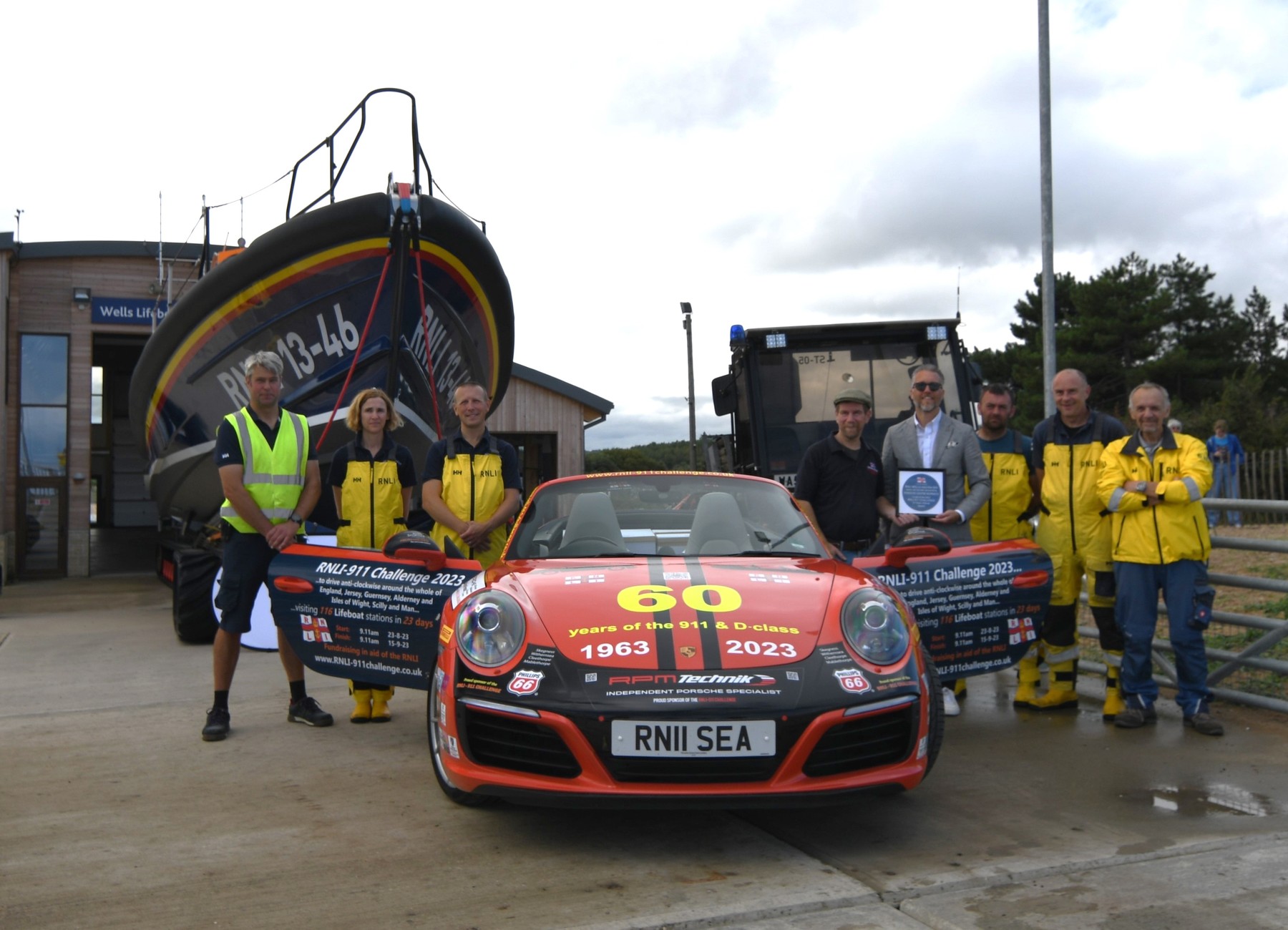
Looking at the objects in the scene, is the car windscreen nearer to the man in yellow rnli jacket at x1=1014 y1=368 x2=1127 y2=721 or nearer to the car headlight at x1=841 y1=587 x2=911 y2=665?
the car headlight at x1=841 y1=587 x2=911 y2=665

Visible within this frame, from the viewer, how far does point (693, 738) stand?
313 cm

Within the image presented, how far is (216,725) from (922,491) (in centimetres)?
358

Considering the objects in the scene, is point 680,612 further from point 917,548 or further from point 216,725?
point 216,725

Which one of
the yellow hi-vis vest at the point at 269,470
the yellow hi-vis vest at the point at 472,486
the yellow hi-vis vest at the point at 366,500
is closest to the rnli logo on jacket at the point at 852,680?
the yellow hi-vis vest at the point at 472,486

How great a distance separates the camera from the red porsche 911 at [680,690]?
124 inches

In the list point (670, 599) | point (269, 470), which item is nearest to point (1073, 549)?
point (670, 599)

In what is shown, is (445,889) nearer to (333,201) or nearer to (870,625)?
(870,625)

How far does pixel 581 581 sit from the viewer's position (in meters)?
3.82

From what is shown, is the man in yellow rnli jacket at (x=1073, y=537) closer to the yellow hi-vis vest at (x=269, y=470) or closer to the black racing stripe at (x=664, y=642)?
the black racing stripe at (x=664, y=642)

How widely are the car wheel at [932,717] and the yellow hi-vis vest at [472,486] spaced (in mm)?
2618

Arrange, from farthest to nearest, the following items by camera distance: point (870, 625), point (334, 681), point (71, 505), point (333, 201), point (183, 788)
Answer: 1. point (71, 505)
2. point (333, 201)
3. point (334, 681)
4. point (183, 788)
5. point (870, 625)

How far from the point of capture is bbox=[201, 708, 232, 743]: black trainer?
5.06m

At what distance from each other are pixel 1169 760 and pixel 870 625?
1.86 metres

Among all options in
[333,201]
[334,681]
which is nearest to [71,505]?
[333,201]
